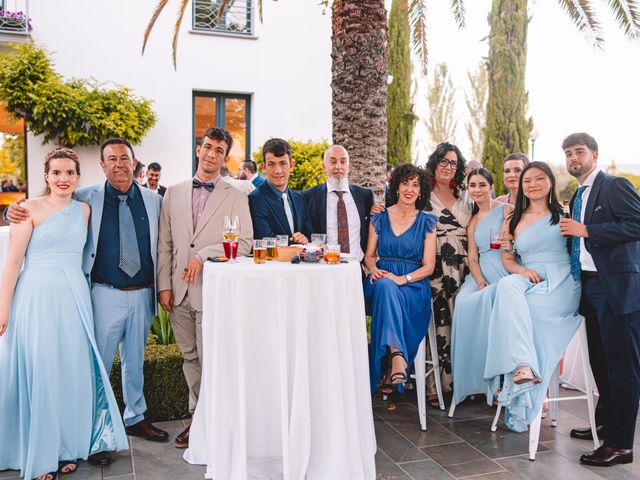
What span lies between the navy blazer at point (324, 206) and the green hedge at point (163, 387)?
150cm

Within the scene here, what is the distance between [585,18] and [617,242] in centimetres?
317

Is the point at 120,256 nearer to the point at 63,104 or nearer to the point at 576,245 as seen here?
the point at 576,245

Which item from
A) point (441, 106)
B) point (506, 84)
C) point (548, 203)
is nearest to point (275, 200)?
point (548, 203)

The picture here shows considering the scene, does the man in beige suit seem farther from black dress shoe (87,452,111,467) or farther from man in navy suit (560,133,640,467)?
man in navy suit (560,133,640,467)

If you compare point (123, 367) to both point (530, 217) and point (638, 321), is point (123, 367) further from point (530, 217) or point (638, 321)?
point (638, 321)

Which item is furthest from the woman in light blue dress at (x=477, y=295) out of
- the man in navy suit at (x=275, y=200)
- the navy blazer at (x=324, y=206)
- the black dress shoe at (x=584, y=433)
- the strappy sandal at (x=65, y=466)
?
the strappy sandal at (x=65, y=466)

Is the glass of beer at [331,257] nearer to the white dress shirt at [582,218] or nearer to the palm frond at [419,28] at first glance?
the white dress shirt at [582,218]

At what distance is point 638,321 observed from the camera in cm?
369

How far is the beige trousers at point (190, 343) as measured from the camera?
12.8ft

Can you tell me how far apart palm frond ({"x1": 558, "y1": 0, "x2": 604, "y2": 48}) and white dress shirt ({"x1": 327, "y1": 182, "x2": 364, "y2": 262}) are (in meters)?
3.22

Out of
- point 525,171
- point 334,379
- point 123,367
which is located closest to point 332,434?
point 334,379

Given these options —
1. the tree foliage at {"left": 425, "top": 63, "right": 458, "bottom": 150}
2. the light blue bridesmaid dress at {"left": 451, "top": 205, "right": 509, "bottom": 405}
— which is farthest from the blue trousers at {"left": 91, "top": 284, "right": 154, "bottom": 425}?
the tree foliage at {"left": 425, "top": 63, "right": 458, "bottom": 150}

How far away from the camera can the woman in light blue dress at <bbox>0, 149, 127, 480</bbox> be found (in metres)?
3.40

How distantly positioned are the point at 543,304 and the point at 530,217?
678 millimetres
